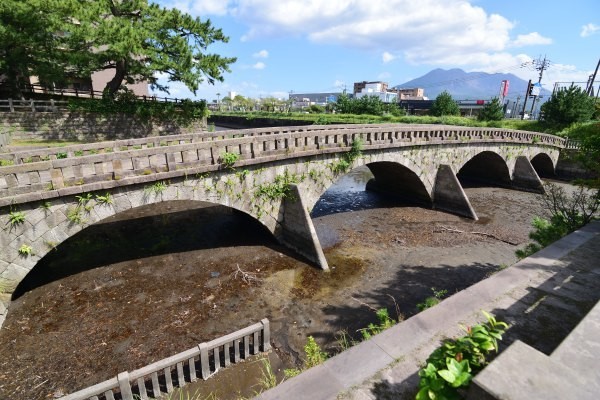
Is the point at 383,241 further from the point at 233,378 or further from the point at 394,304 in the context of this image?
the point at 233,378

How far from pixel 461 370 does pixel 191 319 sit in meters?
8.96

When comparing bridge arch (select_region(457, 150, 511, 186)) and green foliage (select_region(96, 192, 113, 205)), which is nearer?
green foliage (select_region(96, 192, 113, 205))

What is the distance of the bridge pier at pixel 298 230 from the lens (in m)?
13.4

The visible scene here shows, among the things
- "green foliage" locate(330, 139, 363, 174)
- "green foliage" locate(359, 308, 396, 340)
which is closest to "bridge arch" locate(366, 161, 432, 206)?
"green foliage" locate(330, 139, 363, 174)

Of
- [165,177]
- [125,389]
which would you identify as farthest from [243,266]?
[125,389]

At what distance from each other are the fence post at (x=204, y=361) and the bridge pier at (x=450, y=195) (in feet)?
60.1

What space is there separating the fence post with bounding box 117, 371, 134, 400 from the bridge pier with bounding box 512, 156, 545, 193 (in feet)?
103

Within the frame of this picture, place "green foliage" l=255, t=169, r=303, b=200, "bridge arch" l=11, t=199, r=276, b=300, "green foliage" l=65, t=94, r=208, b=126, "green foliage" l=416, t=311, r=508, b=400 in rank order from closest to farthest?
1. "green foliage" l=416, t=311, r=508, b=400
2. "bridge arch" l=11, t=199, r=276, b=300
3. "green foliage" l=255, t=169, r=303, b=200
4. "green foliage" l=65, t=94, r=208, b=126

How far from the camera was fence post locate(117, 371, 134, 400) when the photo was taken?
6.45m

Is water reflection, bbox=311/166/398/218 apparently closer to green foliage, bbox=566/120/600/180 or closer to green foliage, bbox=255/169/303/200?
green foliage, bbox=255/169/303/200

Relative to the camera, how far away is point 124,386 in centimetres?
650

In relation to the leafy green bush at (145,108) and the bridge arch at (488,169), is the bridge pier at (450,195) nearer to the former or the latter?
the bridge arch at (488,169)

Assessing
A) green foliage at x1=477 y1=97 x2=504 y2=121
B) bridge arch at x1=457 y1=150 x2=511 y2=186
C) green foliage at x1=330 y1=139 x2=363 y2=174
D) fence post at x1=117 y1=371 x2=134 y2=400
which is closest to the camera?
fence post at x1=117 y1=371 x2=134 y2=400

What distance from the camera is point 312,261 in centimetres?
1359
